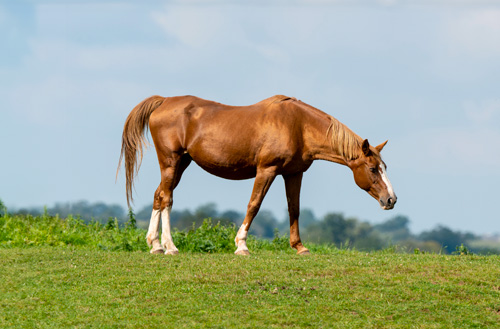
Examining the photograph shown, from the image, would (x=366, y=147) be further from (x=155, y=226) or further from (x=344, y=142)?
(x=155, y=226)

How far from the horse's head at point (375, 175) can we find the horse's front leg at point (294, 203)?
1041mm

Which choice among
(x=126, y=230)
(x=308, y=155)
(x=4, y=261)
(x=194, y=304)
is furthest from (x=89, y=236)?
(x=194, y=304)

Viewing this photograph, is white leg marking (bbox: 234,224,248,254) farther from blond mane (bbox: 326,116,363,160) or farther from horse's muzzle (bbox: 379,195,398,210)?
horse's muzzle (bbox: 379,195,398,210)

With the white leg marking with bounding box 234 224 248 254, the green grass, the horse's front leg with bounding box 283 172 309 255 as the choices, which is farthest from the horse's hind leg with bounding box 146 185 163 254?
the horse's front leg with bounding box 283 172 309 255

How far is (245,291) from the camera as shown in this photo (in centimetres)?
872

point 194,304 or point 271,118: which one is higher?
point 271,118

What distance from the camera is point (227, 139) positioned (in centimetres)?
1173

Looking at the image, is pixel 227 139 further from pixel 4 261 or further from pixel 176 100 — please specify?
pixel 4 261

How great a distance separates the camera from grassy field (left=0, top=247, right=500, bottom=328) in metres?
7.86

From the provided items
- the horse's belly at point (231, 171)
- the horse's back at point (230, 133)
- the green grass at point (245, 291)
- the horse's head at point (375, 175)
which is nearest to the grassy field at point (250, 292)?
the green grass at point (245, 291)

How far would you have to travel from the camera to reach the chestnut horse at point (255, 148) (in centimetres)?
1146

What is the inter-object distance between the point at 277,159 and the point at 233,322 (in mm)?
4242

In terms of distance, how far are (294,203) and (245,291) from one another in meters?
3.58

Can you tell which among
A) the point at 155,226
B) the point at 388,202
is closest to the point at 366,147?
the point at 388,202
